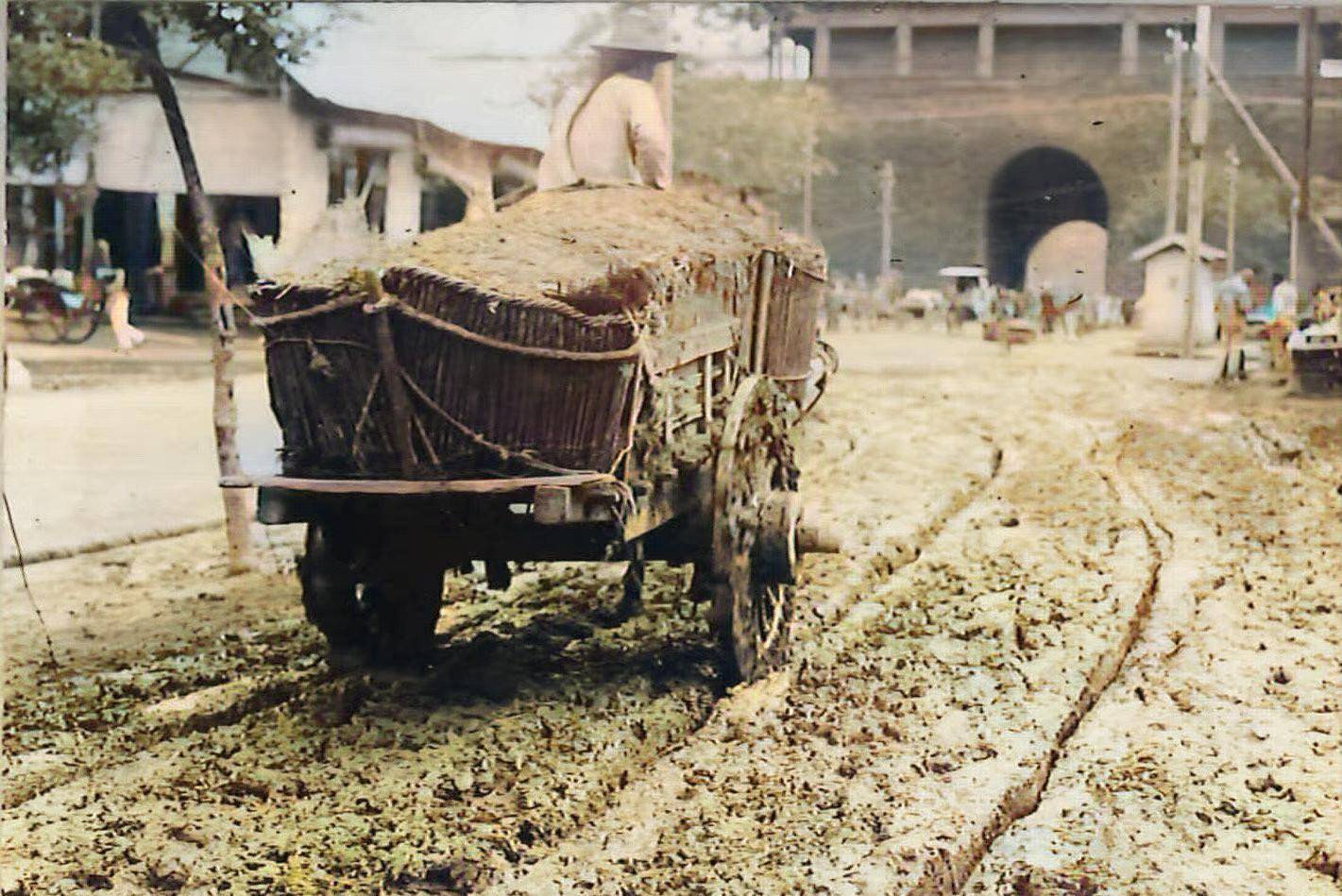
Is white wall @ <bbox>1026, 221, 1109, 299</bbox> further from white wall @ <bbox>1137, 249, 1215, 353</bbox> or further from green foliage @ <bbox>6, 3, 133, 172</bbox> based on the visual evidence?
green foliage @ <bbox>6, 3, 133, 172</bbox>

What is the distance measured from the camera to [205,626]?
458cm

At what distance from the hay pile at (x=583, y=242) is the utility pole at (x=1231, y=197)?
111 cm

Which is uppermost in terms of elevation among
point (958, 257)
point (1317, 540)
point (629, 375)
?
point (958, 257)

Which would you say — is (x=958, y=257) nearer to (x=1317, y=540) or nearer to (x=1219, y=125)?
(x=1219, y=125)

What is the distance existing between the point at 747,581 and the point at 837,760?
0.64 metres

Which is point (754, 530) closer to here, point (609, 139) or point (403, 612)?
point (403, 612)

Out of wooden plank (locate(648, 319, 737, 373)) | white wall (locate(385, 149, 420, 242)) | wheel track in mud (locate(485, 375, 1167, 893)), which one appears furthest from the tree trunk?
wheel track in mud (locate(485, 375, 1167, 893))

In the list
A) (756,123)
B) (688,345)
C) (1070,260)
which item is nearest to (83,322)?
(688,345)

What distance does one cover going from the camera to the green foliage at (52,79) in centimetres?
407

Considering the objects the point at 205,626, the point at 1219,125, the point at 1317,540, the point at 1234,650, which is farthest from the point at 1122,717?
the point at 205,626

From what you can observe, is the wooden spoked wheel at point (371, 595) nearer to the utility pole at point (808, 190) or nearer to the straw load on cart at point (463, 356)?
the straw load on cart at point (463, 356)

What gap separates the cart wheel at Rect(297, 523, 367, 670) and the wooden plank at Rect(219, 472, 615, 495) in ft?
1.29

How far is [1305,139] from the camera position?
4.46 m

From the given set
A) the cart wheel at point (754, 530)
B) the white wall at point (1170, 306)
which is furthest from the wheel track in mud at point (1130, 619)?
the cart wheel at point (754, 530)
